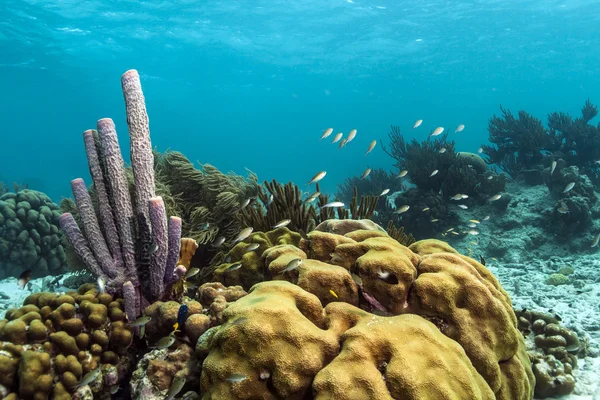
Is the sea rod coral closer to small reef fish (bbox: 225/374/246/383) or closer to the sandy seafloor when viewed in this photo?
small reef fish (bbox: 225/374/246/383)

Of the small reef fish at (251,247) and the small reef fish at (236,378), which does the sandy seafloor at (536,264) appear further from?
the small reef fish at (251,247)

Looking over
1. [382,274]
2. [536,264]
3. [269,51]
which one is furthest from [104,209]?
[269,51]

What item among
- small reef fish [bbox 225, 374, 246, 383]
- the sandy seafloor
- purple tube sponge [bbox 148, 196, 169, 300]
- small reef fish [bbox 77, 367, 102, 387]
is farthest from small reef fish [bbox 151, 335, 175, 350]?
the sandy seafloor

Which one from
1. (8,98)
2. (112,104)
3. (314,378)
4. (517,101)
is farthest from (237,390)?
(517,101)

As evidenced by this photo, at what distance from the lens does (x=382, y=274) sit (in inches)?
120

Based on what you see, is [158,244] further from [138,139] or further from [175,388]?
[175,388]

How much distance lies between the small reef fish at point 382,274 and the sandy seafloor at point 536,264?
266cm

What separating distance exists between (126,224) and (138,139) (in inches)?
37.0

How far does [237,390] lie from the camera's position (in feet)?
7.53

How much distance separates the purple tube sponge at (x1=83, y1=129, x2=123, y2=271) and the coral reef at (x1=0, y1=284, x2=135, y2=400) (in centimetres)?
52

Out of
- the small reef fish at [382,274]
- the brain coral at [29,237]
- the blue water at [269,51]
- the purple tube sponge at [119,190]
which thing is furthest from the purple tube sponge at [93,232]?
the brain coral at [29,237]

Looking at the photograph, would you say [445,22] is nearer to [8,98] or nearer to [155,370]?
[155,370]

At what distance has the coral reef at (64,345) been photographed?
2.72 meters

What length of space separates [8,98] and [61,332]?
74.4 m
